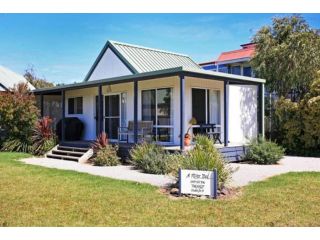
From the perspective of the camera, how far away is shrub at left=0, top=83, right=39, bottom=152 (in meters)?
16.2

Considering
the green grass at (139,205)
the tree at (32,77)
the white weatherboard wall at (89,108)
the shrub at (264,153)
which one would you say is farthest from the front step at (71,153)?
the tree at (32,77)

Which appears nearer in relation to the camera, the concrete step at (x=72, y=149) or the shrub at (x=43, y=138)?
Result: the concrete step at (x=72, y=149)

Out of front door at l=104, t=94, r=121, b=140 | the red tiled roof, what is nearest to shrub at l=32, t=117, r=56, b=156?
front door at l=104, t=94, r=121, b=140

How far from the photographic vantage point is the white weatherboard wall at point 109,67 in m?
16.8

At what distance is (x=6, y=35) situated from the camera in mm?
18844

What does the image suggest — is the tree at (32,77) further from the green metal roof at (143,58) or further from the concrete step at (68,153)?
the concrete step at (68,153)

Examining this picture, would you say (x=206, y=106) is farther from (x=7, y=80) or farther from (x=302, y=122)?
(x=7, y=80)

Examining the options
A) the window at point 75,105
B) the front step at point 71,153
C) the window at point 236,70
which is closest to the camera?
the front step at point 71,153

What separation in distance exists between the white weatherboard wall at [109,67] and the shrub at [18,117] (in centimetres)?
370

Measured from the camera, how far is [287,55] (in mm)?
17188

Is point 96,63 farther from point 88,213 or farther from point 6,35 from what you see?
point 88,213

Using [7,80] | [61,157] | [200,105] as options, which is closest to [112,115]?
[61,157]

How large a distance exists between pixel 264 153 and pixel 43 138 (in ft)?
30.1
